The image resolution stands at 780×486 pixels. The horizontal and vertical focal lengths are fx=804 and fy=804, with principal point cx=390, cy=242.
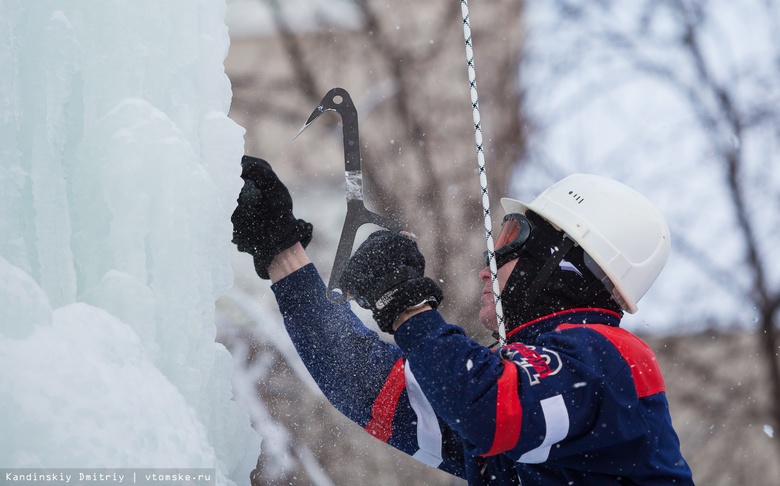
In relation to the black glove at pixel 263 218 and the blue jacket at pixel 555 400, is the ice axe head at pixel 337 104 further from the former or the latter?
the blue jacket at pixel 555 400

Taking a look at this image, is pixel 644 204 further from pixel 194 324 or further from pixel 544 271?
pixel 194 324

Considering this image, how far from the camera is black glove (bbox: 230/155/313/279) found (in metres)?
1.81

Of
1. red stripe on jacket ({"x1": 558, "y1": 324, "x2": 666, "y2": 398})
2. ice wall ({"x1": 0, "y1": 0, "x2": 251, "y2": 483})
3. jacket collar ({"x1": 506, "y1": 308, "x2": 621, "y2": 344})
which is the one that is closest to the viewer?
ice wall ({"x1": 0, "y1": 0, "x2": 251, "y2": 483})

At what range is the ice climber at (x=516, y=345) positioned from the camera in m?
1.54

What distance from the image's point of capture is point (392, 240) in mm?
1753

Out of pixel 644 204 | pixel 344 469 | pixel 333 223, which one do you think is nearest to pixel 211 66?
pixel 644 204

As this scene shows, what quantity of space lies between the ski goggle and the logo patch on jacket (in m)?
0.31

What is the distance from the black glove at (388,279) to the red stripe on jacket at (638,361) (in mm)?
365

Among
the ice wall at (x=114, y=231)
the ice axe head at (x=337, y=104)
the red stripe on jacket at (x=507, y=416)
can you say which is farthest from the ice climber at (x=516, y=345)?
the ice wall at (x=114, y=231)

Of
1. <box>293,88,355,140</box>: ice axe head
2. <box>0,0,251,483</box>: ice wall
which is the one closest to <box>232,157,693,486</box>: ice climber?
<box>293,88,355,140</box>: ice axe head

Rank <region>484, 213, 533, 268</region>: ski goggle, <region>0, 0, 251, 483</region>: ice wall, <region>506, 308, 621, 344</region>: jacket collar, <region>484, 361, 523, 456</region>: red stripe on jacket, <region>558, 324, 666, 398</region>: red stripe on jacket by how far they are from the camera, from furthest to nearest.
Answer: <region>484, 213, 533, 268</region>: ski goggle → <region>506, 308, 621, 344</region>: jacket collar → <region>558, 324, 666, 398</region>: red stripe on jacket → <region>484, 361, 523, 456</region>: red stripe on jacket → <region>0, 0, 251, 483</region>: ice wall

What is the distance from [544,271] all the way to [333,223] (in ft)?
11.9

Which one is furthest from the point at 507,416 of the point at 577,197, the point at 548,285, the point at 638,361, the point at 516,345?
the point at 577,197

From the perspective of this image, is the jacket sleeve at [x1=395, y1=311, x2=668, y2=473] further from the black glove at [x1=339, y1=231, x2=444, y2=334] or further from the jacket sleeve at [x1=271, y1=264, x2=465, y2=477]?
the jacket sleeve at [x1=271, y1=264, x2=465, y2=477]
